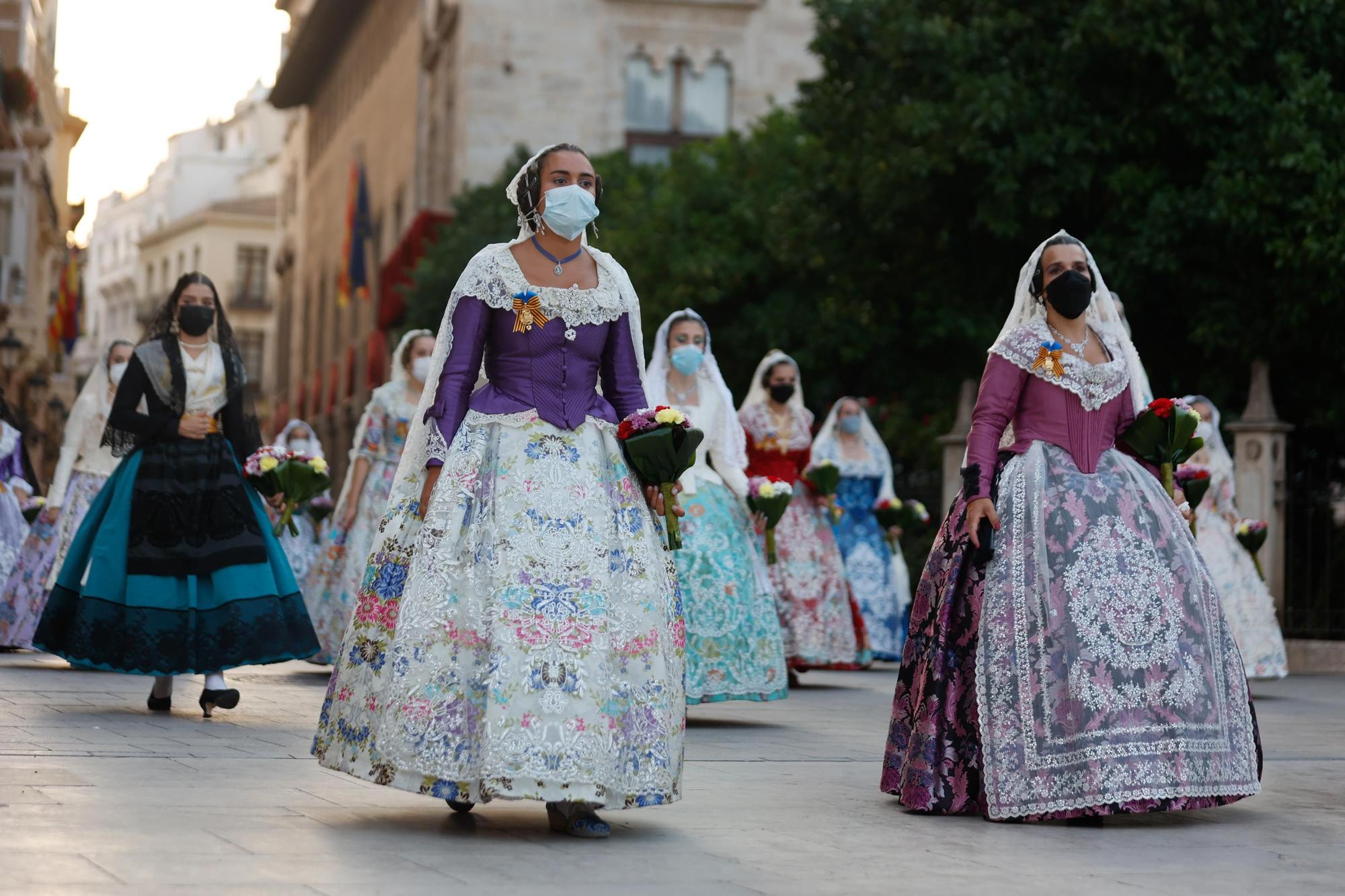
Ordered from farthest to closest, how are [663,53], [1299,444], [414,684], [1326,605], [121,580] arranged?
[663,53] < [1299,444] < [1326,605] < [121,580] < [414,684]

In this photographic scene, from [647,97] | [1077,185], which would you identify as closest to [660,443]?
[1077,185]

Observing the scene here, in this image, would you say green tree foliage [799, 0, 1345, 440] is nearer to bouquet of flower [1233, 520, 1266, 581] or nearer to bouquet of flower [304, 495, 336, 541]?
bouquet of flower [1233, 520, 1266, 581]

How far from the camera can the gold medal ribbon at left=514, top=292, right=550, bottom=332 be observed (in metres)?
6.76

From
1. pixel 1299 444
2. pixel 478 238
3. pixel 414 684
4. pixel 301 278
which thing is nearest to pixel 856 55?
pixel 1299 444

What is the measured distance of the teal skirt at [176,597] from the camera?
1013 cm

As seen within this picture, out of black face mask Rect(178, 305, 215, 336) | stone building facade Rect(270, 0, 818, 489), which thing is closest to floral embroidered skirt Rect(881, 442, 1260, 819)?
black face mask Rect(178, 305, 215, 336)

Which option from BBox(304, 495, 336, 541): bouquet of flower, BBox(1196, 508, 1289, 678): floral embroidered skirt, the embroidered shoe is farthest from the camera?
BBox(304, 495, 336, 541): bouquet of flower

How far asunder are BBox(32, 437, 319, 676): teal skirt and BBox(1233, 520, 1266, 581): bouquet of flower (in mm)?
7057

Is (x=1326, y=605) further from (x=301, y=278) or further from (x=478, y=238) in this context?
(x=301, y=278)

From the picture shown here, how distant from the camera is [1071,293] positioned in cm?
767

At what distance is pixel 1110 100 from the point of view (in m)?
20.5

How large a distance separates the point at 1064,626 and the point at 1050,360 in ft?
3.14

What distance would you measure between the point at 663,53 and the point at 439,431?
34.3 meters

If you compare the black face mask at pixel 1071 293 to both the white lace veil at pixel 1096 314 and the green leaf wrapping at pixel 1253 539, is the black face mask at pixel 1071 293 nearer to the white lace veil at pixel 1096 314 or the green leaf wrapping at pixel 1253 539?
the white lace veil at pixel 1096 314
